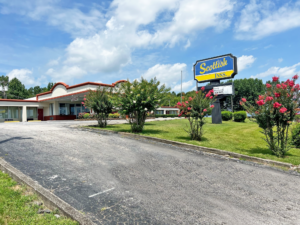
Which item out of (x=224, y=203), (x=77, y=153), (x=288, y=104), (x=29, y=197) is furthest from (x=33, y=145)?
(x=288, y=104)

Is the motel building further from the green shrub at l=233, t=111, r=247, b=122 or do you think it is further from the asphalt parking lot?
the asphalt parking lot

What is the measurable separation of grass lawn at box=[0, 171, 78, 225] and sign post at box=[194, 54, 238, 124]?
63.5 ft

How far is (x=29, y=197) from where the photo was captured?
378 centimetres

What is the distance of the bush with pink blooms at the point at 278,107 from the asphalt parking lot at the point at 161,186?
2.08 m

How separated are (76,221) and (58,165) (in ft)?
10.4

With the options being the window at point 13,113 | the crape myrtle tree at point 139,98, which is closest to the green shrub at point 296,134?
the crape myrtle tree at point 139,98

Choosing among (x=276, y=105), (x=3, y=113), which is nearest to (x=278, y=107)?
(x=276, y=105)

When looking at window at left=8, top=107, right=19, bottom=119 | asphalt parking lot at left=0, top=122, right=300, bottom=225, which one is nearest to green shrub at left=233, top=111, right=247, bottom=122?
asphalt parking lot at left=0, top=122, right=300, bottom=225

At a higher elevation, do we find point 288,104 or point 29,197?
point 288,104

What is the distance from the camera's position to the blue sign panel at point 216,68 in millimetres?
20433

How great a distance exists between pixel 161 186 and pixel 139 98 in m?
7.80

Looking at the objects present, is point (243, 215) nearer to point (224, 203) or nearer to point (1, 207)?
point (224, 203)

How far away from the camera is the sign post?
810 inches

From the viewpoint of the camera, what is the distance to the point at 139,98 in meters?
12.0
